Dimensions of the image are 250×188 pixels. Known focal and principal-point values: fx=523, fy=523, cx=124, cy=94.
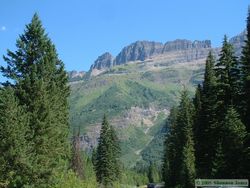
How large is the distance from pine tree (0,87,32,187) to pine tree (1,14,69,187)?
101cm

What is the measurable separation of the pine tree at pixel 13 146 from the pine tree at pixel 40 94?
3.31ft

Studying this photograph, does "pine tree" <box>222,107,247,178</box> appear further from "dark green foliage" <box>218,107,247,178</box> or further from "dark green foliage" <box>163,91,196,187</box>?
"dark green foliage" <box>163,91,196,187</box>

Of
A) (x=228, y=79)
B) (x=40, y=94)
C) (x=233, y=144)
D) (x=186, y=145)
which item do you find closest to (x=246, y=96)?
(x=233, y=144)

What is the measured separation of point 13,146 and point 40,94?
537cm

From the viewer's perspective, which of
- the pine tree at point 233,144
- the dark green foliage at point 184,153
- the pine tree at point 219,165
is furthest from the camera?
the dark green foliage at point 184,153

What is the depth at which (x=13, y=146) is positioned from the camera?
1524 inches

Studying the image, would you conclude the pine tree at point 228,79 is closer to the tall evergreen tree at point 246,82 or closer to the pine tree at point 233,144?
the tall evergreen tree at point 246,82

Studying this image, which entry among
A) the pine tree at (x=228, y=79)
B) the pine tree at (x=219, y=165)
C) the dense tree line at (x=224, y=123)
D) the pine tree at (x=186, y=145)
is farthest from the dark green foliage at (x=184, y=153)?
the pine tree at (x=228, y=79)

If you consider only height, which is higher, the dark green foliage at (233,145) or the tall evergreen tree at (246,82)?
the tall evergreen tree at (246,82)

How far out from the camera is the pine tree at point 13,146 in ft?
126

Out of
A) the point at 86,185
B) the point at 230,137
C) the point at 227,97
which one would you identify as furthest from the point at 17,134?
the point at 227,97

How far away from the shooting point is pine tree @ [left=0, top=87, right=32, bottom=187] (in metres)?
38.5

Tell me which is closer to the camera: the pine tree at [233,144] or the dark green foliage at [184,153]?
the pine tree at [233,144]

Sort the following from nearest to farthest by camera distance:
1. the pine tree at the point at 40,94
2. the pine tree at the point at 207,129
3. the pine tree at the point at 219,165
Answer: the pine tree at the point at 40,94 < the pine tree at the point at 219,165 < the pine tree at the point at 207,129
